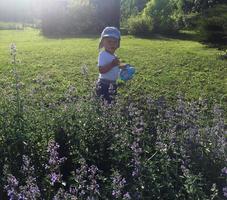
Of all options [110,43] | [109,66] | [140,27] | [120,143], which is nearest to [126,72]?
[109,66]

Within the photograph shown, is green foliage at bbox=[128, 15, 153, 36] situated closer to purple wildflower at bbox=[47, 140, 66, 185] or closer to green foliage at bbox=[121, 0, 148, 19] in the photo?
green foliage at bbox=[121, 0, 148, 19]

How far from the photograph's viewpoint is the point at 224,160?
502cm

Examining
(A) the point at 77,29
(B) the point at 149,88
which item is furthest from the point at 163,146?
(A) the point at 77,29

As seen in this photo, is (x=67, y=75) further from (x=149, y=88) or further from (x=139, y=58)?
(x=139, y=58)

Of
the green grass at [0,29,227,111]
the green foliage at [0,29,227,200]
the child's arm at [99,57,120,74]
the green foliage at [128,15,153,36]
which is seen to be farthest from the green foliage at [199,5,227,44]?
the green foliage at [128,15,153,36]

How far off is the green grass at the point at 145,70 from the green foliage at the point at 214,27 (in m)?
0.79

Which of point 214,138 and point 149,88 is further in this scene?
point 149,88

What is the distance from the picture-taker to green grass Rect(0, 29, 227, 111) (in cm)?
945

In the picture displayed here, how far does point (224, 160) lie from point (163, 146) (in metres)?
0.74

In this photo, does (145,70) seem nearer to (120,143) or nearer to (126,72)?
(126,72)

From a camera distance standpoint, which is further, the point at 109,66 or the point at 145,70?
the point at 145,70

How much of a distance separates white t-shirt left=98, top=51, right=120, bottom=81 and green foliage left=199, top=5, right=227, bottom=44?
3.36 m

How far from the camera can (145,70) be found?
11281mm

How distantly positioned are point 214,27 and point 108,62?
4.13 meters
